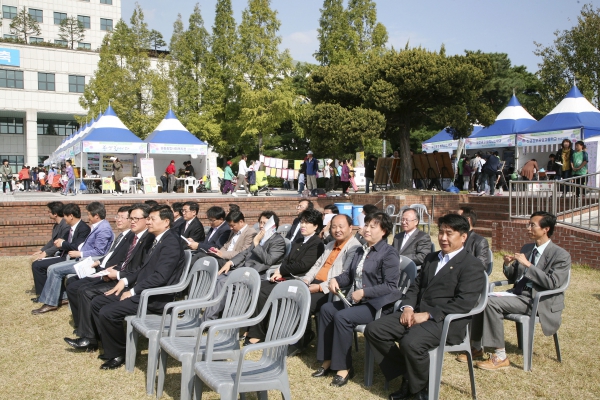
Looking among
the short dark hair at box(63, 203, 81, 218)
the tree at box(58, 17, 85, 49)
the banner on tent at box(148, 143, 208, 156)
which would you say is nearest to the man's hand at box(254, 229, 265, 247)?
the short dark hair at box(63, 203, 81, 218)

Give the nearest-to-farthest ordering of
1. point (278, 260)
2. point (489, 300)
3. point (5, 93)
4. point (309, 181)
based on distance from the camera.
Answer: point (489, 300)
point (278, 260)
point (309, 181)
point (5, 93)

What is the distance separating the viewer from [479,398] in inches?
161

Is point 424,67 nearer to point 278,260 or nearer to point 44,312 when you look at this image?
point 278,260

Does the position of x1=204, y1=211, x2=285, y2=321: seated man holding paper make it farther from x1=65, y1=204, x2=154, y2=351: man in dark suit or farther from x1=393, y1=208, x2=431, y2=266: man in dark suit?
x1=393, y1=208, x2=431, y2=266: man in dark suit

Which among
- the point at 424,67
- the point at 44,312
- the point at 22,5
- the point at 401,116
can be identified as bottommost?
the point at 44,312

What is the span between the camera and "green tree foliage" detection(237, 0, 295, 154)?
28.2 metres

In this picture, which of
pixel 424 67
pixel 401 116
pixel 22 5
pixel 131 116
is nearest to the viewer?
pixel 424 67

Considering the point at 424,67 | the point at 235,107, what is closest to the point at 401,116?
the point at 424,67

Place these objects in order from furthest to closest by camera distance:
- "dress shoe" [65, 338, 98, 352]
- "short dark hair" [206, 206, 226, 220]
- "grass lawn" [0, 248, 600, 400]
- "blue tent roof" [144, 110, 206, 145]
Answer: "blue tent roof" [144, 110, 206, 145] < "short dark hair" [206, 206, 226, 220] < "dress shoe" [65, 338, 98, 352] < "grass lawn" [0, 248, 600, 400]

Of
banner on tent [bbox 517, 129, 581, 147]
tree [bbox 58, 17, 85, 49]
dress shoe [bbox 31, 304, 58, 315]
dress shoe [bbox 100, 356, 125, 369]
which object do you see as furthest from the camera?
tree [bbox 58, 17, 85, 49]

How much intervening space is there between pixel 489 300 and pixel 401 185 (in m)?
12.7

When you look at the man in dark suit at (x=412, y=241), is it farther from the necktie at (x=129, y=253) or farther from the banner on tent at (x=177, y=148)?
the banner on tent at (x=177, y=148)

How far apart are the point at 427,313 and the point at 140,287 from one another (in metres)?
2.68

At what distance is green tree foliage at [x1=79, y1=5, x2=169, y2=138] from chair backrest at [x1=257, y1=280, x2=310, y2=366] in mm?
27739
